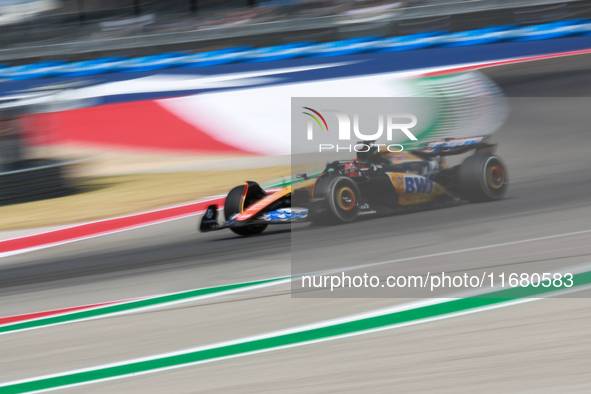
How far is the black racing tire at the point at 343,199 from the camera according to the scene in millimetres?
4773

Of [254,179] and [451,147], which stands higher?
[451,147]

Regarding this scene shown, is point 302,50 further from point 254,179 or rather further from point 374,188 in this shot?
point 374,188

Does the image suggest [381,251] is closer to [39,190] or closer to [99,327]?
[99,327]

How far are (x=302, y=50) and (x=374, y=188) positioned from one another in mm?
7388

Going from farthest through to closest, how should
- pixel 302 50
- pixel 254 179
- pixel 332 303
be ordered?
1. pixel 302 50
2. pixel 254 179
3. pixel 332 303

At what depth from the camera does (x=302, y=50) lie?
11.8m

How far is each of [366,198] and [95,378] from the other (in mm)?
2825

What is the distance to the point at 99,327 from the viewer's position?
3.48 metres

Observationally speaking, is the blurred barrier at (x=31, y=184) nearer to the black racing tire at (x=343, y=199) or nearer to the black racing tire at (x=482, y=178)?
the black racing tire at (x=343, y=199)

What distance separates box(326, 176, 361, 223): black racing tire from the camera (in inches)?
188

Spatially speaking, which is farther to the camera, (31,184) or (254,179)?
(31,184)

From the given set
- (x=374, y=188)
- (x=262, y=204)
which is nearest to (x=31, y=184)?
(x=262, y=204)

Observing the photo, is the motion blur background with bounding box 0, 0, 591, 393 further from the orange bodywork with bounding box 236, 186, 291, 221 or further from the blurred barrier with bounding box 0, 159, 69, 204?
the orange bodywork with bounding box 236, 186, 291, 221

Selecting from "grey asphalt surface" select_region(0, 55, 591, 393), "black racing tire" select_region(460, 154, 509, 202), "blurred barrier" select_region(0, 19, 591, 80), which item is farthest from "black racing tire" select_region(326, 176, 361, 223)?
"blurred barrier" select_region(0, 19, 591, 80)
